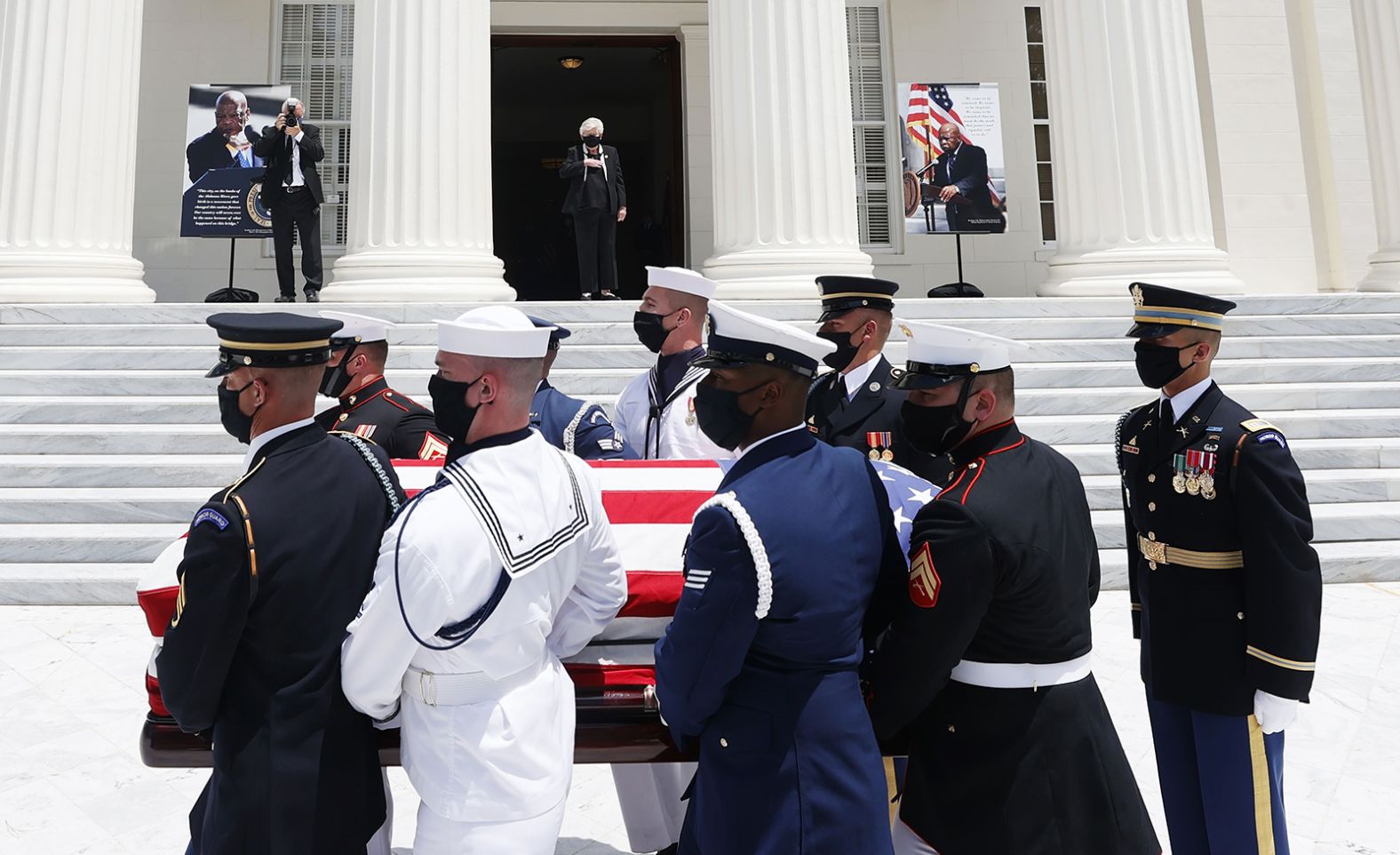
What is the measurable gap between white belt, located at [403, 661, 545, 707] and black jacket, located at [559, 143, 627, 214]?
32.2 feet

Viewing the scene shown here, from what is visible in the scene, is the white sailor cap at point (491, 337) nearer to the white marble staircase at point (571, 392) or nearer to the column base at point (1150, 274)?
the white marble staircase at point (571, 392)

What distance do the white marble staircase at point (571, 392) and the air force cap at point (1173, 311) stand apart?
4.24 m

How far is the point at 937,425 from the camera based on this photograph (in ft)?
8.22

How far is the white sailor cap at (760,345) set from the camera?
2156 millimetres

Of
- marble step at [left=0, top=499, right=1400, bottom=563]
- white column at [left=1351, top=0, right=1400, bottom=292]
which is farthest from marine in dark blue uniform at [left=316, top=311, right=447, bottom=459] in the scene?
white column at [left=1351, top=0, right=1400, bottom=292]

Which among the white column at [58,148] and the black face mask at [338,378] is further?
the white column at [58,148]

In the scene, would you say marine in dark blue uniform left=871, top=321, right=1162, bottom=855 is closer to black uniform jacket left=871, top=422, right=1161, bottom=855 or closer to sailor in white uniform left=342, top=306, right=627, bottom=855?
black uniform jacket left=871, top=422, right=1161, bottom=855

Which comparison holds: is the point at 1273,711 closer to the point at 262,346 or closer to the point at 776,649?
the point at 776,649

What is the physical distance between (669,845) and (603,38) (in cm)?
1463

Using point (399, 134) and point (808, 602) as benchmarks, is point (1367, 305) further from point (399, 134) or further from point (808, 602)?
point (808, 602)

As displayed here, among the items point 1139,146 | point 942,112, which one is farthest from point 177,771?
point 942,112

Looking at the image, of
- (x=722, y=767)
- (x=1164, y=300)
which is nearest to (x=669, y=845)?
(x=722, y=767)

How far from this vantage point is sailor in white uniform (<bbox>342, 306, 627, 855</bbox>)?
6.72 ft

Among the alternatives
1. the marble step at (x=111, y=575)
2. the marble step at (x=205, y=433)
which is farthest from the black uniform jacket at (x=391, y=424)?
the marble step at (x=205, y=433)
